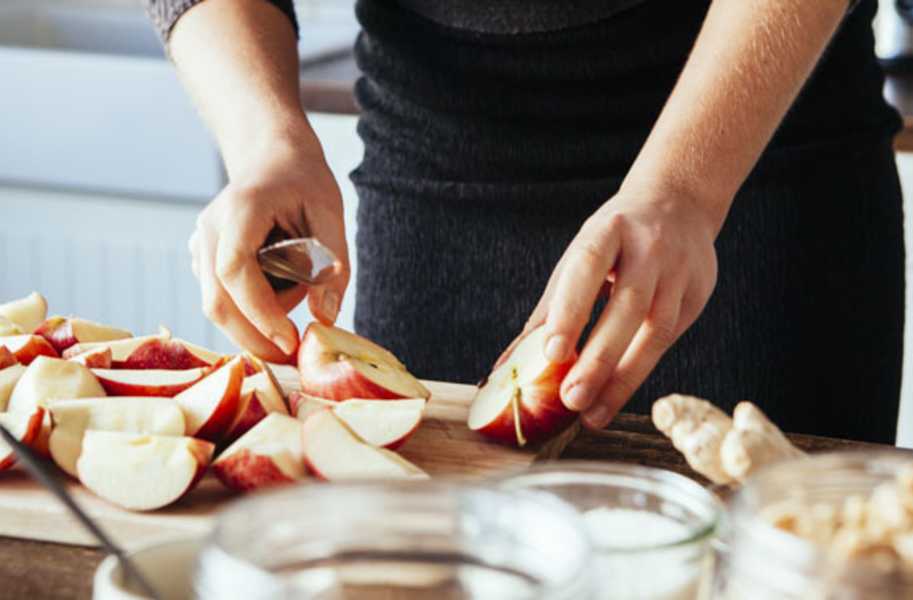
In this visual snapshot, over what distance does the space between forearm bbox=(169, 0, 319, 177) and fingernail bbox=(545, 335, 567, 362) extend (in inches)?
12.4

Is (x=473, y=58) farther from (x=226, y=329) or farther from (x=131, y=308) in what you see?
(x=131, y=308)

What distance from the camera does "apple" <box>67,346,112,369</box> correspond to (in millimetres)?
1021

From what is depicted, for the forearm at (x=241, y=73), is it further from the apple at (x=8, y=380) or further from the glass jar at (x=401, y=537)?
the glass jar at (x=401, y=537)

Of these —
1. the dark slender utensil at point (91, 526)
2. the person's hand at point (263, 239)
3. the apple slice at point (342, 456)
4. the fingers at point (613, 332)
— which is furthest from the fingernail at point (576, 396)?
the dark slender utensil at point (91, 526)

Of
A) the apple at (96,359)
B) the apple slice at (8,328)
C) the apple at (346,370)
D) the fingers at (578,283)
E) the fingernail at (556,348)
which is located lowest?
the apple slice at (8,328)

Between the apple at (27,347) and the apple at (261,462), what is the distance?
0.24 metres

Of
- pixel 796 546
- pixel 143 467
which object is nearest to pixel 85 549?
pixel 143 467

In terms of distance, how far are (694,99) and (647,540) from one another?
21.0 inches

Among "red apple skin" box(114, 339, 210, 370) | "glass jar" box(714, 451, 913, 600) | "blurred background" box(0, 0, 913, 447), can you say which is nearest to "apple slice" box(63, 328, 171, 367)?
"red apple skin" box(114, 339, 210, 370)

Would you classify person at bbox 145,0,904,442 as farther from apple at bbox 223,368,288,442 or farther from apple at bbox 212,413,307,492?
apple at bbox 212,413,307,492

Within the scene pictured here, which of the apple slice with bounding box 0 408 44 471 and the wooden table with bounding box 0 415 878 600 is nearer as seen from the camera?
the wooden table with bounding box 0 415 878 600

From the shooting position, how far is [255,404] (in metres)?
0.95

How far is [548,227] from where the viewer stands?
4.45 feet

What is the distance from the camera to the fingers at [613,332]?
938 millimetres
